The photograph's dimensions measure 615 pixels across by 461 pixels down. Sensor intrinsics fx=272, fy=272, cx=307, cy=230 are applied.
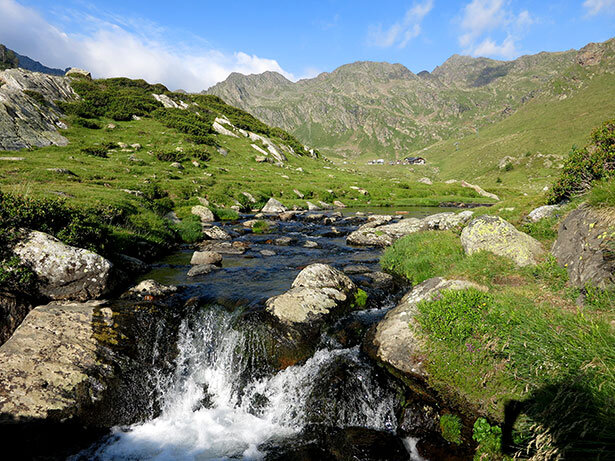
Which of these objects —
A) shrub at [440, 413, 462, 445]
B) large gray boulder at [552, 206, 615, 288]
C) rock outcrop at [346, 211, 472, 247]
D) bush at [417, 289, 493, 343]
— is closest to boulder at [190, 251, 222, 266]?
rock outcrop at [346, 211, 472, 247]

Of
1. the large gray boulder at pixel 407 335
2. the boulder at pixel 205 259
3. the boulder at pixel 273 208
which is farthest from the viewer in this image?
the boulder at pixel 273 208

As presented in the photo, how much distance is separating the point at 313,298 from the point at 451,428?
22.1 ft

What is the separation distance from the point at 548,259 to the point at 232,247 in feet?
67.0

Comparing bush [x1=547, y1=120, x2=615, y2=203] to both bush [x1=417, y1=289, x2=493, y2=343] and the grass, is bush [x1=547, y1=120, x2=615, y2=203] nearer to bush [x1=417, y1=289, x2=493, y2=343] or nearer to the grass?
the grass

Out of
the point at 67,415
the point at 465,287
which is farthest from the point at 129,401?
the point at 465,287

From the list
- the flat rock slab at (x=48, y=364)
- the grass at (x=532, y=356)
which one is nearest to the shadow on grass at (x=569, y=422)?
the grass at (x=532, y=356)

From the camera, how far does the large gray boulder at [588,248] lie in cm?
A: 818

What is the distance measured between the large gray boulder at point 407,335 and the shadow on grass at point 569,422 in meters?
2.88

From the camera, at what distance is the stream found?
8.10 m

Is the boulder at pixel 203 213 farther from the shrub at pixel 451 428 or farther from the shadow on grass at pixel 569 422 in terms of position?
the shadow on grass at pixel 569 422

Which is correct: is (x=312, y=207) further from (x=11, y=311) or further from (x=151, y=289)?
(x=11, y=311)

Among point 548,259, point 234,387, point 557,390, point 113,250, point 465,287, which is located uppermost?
point 113,250

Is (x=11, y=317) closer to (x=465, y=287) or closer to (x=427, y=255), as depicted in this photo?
(x=465, y=287)

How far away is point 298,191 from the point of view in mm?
61469
